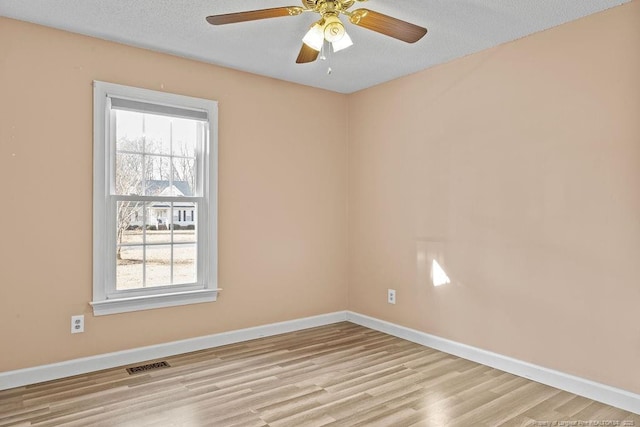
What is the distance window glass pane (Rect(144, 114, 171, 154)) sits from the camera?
3.57 meters

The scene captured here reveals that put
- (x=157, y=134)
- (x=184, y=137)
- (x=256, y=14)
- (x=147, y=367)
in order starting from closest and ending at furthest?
(x=256, y=14) → (x=147, y=367) → (x=157, y=134) → (x=184, y=137)

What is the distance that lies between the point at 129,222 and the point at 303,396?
76.3 inches

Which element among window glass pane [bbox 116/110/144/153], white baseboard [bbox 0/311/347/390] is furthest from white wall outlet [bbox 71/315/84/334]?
window glass pane [bbox 116/110/144/153]

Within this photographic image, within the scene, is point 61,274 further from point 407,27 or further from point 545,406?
point 545,406

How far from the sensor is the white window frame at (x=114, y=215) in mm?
3277

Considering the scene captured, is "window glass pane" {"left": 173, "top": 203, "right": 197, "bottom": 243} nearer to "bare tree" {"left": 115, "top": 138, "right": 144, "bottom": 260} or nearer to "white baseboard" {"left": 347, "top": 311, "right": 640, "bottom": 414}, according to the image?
"bare tree" {"left": 115, "top": 138, "right": 144, "bottom": 260}

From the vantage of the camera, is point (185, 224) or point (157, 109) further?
point (185, 224)

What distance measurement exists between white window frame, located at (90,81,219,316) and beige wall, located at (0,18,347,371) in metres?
0.07

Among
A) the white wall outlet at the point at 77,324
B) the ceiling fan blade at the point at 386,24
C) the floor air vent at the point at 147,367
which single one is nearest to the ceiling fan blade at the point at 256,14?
the ceiling fan blade at the point at 386,24

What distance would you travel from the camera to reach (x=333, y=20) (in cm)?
237


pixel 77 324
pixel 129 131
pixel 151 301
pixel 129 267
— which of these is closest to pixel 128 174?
pixel 129 131

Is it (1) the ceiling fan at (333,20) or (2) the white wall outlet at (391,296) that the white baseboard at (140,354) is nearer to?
(2) the white wall outlet at (391,296)

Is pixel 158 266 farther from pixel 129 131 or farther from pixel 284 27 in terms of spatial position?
pixel 284 27

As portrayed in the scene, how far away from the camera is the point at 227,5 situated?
271 cm
